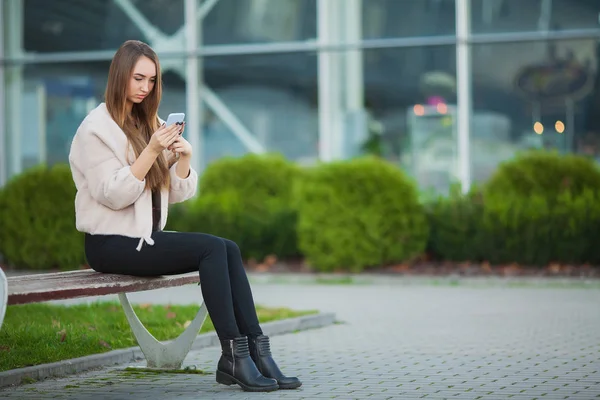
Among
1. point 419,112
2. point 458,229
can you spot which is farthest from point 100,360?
point 419,112

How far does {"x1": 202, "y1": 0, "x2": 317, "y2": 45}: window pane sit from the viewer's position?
19.5 metres

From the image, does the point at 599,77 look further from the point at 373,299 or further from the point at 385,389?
the point at 385,389

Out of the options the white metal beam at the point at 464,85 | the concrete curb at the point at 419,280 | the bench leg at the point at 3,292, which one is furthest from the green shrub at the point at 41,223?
the bench leg at the point at 3,292

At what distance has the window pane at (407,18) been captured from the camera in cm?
1864

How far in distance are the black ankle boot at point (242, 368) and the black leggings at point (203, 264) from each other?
0.17ft

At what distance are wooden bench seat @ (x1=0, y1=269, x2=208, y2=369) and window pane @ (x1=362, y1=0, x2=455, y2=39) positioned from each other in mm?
12697

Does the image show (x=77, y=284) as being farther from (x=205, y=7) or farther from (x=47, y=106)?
(x=47, y=106)

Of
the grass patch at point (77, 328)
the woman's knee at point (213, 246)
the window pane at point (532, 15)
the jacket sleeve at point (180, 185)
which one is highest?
the window pane at point (532, 15)

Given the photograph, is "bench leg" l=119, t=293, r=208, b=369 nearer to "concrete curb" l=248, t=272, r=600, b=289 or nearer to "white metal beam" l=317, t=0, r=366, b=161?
"concrete curb" l=248, t=272, r=600, b=289

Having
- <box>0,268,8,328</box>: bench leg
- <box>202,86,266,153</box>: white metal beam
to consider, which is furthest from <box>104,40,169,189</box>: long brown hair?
<box>202,86,266,153</box>: white metal beam

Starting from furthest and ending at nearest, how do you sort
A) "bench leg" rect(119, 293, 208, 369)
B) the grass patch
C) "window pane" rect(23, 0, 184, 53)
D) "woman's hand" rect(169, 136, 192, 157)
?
"window pane" rect(23, 0, 184, 53) < the grass patch < "bench leg" rect(119, 293, 208, 369) < "woman's hand" rect(169, 136, 192, 157)

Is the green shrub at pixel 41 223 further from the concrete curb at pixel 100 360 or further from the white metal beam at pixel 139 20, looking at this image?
the concrete curb at pixel 100 360

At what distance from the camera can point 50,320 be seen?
8891mm

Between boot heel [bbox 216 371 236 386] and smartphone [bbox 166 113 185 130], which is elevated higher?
Result: smartphone [bbox 166 113 185 130]
